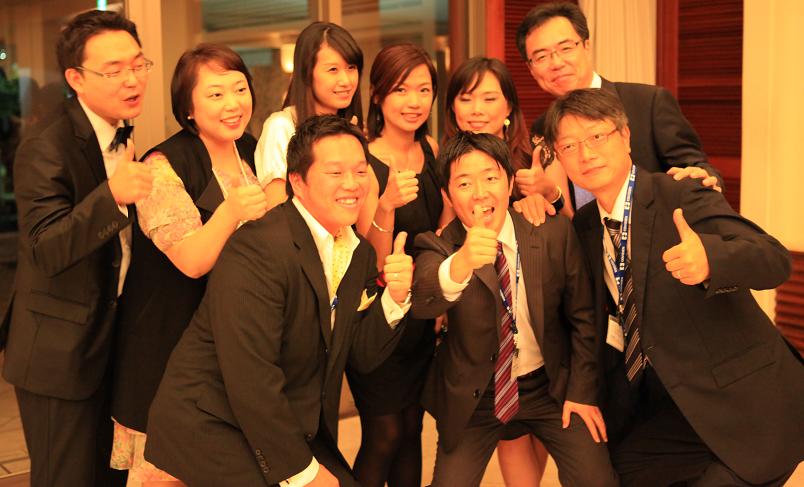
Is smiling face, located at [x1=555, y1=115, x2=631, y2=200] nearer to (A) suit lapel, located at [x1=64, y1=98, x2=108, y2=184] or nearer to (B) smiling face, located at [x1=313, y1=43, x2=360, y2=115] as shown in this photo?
(B) smiling face, located at [x1=313, y1=43, x2=360, y2=115]

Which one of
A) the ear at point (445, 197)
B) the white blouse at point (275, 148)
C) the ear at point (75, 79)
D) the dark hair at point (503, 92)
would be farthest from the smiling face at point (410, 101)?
the ear at point (75, 79)

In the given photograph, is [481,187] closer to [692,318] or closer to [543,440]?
[692,318]

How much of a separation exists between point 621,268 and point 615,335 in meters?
0.24

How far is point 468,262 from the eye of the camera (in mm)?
2467

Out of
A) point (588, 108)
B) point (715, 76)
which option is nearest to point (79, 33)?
point (588, 108)

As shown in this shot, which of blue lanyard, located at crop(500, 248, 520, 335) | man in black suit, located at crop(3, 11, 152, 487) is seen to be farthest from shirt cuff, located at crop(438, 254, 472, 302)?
man in black suit, located at crop(3, 11, 152, 487)

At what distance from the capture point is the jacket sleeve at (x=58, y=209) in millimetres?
2482

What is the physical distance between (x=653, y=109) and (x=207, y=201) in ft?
4.97

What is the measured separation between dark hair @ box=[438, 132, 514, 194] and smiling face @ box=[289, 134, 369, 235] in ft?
1.11

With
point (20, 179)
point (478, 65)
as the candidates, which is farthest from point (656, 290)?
point (20, 179)

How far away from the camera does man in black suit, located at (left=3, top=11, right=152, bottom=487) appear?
8.48 ft

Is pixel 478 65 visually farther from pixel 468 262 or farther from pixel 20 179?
pixel 20 179

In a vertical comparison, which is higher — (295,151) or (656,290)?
(295,151)

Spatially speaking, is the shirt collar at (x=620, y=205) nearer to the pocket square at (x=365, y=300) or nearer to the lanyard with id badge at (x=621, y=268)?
the lanyard with id badge at (x=621, y=268)
